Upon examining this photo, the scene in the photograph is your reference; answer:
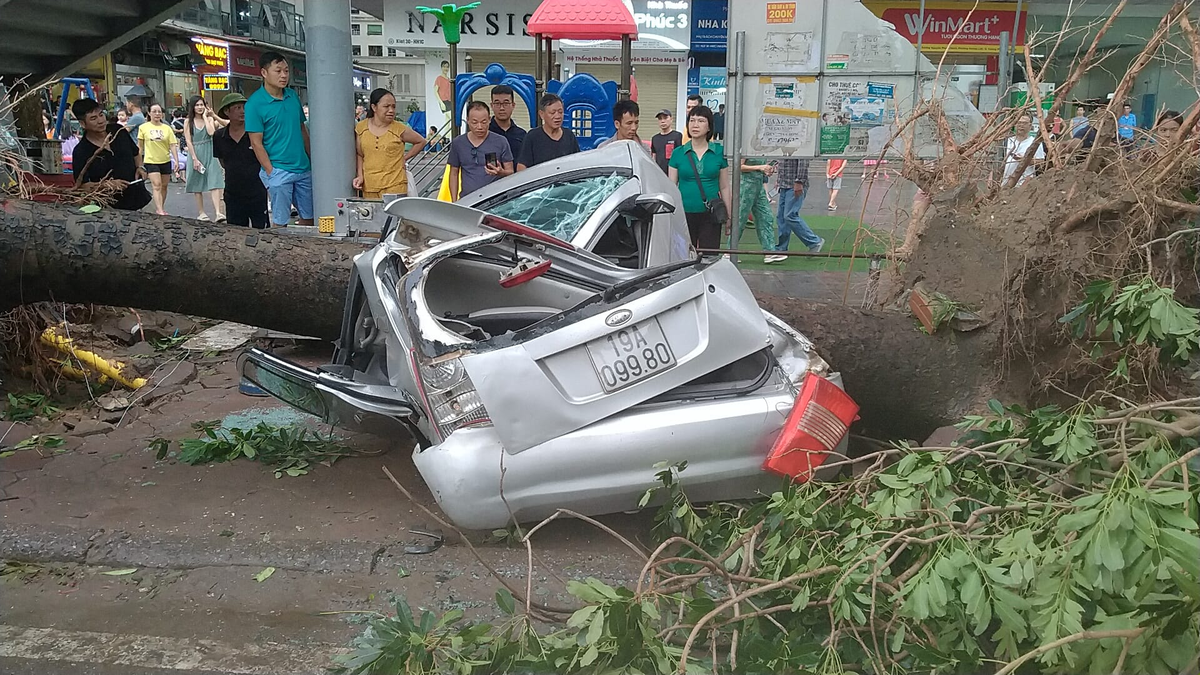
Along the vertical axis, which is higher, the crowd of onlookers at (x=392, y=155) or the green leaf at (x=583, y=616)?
the crowd of onlookers at (x=392, y=155)

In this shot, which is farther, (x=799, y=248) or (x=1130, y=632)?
(x=799, y=248)

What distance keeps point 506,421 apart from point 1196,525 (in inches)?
90.5

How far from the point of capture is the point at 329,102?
8461 mm

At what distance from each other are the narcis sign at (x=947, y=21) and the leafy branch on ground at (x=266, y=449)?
7.88 meters

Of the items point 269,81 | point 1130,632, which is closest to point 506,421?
point 1130,632

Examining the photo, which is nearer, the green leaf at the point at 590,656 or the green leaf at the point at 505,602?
the green leaf at the point at 590,656

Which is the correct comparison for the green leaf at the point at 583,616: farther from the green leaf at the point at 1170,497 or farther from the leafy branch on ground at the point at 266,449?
the leafy branch on ground at the point at 266,449

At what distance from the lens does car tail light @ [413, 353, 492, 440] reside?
3.59 metres

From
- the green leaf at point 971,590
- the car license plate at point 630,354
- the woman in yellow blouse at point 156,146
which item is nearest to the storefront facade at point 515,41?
the woman in yellow blouse at point 156,146

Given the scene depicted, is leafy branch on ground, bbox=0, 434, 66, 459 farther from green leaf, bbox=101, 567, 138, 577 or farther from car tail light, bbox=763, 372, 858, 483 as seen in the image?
car tail light, bbox=763, 372, 858, 483

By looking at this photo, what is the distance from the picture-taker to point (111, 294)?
189 inches

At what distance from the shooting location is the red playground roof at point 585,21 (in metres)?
11.6

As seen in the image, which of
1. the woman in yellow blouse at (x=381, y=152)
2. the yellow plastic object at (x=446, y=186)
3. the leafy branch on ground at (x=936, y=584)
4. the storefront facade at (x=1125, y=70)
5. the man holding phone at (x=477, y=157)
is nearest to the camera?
the leafy branch on ground at (x=936, y=584)

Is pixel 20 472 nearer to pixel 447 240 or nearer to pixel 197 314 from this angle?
pixel 197 314
